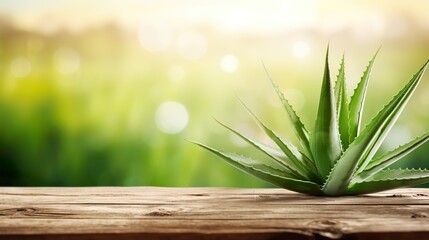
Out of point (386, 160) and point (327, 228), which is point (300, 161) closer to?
point (386, 160)

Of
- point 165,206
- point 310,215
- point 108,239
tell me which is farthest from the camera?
point 165,206

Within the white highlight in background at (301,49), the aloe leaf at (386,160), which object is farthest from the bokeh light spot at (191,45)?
the aloe leaf at (386,160)

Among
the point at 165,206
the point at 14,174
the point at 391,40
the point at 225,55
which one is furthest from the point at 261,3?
the point at 165,206

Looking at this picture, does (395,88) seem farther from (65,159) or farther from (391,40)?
(65,159)

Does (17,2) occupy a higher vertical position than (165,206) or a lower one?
higher

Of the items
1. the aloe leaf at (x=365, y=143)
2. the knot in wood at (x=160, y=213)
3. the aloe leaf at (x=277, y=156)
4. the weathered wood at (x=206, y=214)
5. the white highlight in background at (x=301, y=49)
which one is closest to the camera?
the weathered wood at (x=206, y=214)

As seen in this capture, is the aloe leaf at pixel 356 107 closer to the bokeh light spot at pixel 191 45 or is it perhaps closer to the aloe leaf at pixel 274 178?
the aloe leaf at pixel 274 178
